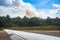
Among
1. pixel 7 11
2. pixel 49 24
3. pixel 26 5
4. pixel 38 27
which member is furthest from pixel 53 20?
pixel 7 11

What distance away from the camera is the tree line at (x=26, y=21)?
118 inches

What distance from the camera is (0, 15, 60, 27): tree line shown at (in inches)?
118

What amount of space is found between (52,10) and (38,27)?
0.46 metres

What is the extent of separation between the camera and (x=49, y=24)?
303 centimetres

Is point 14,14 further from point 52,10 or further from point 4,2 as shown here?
point 52,10

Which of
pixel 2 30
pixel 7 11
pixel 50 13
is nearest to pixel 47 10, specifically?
pixel 50 13

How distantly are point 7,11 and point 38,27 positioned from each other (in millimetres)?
724

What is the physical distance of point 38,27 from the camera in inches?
121

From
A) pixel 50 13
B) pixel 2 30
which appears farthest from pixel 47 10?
pixel 2 30

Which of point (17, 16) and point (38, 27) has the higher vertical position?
point (17, 16)

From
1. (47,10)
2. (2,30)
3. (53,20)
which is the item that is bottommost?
(2,30)

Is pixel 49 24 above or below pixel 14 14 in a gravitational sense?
below

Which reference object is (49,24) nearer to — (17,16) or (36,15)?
(36,15)

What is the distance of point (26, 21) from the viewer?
303 centimetres
